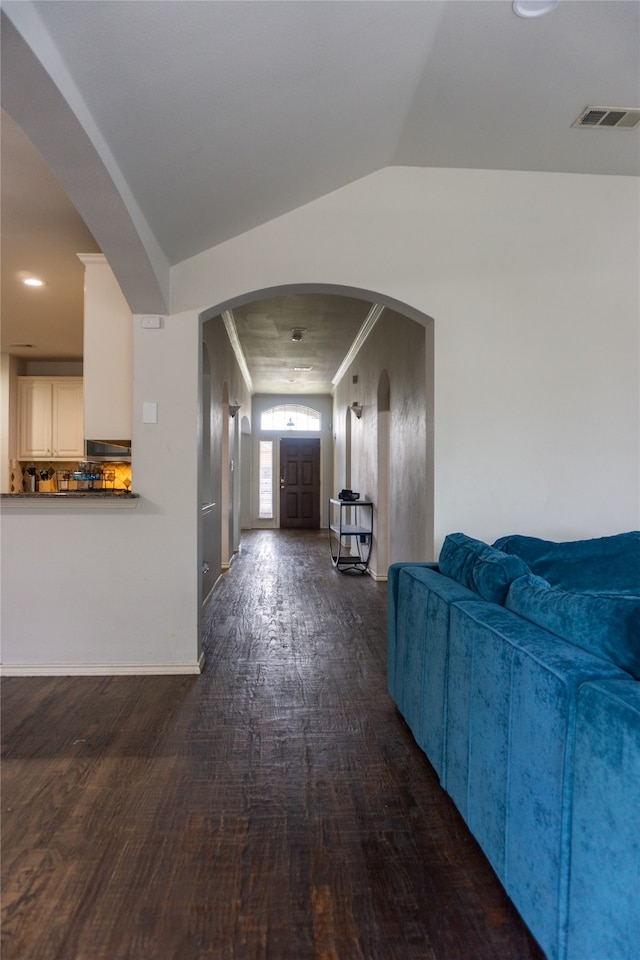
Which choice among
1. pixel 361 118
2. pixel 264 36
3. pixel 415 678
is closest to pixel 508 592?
pixel 415 678

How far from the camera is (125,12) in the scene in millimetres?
1670

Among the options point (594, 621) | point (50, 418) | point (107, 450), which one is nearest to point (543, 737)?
point (594, 621)

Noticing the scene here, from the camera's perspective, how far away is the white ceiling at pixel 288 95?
1791 millimetres

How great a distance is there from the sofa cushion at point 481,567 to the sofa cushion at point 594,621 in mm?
218

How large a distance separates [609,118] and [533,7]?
1.00 meters

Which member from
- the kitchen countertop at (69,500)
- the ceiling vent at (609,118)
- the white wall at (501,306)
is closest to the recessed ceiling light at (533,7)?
the ceiling vent at (609,118)

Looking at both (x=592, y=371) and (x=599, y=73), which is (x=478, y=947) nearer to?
(x=592, y=371)

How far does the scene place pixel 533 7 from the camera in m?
2.03

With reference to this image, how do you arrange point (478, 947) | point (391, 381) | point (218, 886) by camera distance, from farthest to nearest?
point (391, 381)
point (218, 886)
point (478, 947)

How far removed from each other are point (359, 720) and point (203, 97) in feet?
8.97

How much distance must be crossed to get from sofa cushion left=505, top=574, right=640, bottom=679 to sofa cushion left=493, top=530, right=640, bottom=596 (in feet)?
3.58

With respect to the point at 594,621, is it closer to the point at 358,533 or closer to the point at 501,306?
the point at 501,306

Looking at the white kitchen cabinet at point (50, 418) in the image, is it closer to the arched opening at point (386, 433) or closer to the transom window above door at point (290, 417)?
the arched opening at point (386, 433)

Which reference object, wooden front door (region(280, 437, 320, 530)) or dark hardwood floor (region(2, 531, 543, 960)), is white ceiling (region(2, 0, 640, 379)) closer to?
dark hardwood floor (region(2, 531, 543, 960))
